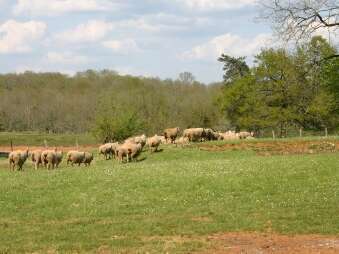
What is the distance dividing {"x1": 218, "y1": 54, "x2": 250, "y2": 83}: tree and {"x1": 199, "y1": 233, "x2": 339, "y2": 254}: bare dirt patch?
248 ft

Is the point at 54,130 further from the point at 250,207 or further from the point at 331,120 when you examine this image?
the point at 250,207

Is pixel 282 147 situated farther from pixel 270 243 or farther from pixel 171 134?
pixel 270 243

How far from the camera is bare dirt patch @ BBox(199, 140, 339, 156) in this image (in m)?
41.1

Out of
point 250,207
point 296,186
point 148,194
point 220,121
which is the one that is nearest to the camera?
point 250,207

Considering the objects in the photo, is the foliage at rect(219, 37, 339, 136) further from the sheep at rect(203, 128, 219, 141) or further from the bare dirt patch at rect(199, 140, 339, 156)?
the bare dirt patch at rect(199, 140, 339, 156)

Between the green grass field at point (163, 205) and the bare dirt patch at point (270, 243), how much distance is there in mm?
468

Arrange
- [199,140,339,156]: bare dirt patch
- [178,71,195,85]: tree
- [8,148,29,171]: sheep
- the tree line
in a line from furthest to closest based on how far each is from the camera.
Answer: [178,71,195,85]: tree
the tree line
[199,140,339,156]: bare dirt patch
[8,148,29,171]: sheep

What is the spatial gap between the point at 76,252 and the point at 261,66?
218ft

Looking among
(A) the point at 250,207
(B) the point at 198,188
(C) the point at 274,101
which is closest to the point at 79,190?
(B) the point at 198,188

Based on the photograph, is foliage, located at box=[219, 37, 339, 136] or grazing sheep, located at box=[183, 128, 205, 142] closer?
grazing sheep, located at box=[183, 128, 205, 142]

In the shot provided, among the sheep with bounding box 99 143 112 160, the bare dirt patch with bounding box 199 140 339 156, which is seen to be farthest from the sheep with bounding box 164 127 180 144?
the sheep with bounding box 99 143 112 160

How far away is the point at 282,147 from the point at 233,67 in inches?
1917

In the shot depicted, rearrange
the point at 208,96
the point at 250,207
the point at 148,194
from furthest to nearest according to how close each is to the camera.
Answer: the point at 208,96 → the point at 148,194 → the point at 250,207

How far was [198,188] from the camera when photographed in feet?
75.4
